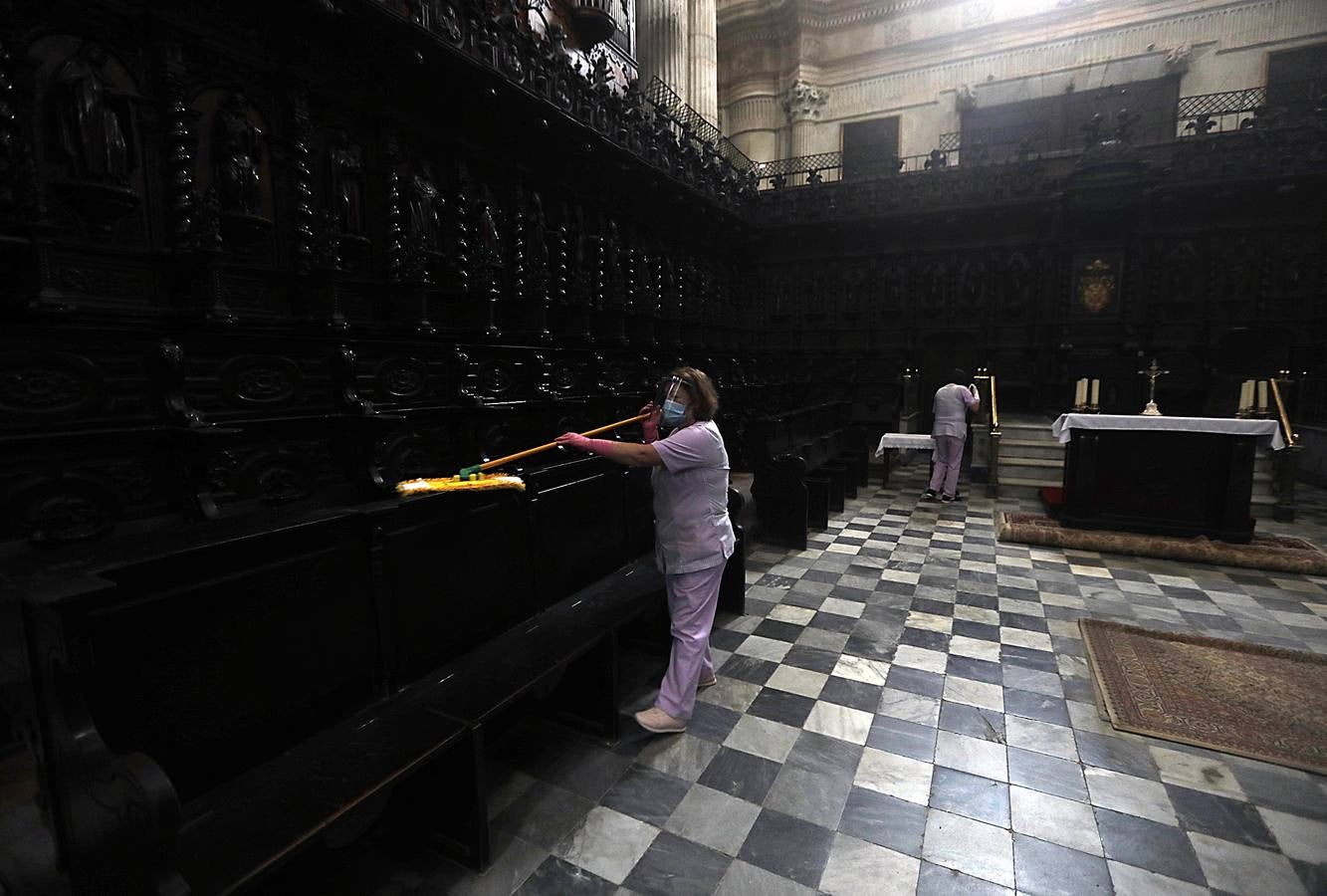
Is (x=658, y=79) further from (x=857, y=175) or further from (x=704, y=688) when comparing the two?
(x=704, y=688)

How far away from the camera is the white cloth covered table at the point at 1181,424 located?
6066mm

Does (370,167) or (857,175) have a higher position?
(857,175)

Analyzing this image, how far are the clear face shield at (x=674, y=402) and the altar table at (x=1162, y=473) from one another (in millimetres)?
6206

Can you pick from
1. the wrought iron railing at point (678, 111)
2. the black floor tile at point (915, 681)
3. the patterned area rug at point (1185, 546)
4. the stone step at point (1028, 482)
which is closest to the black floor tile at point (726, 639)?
the black floor tile at point (915, 681)

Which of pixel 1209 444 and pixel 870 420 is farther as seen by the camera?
pixel 870 420

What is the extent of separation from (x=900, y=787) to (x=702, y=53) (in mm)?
16388

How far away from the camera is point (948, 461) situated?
873cm

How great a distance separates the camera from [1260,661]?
3.75 meters

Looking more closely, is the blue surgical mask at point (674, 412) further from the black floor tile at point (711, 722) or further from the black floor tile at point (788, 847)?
the black floor tile at point (788, 847)

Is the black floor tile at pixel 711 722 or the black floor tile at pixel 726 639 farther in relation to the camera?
the black floor tile at pixel 726 639

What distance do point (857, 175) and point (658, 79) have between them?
7.68 meters

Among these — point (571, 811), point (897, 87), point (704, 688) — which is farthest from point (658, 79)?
point (571, 811)

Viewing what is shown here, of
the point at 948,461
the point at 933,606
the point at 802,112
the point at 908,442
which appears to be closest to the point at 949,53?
the point at 802,112

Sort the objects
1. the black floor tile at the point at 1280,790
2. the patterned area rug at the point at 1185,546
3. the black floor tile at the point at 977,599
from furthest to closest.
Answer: the patterned area rug at the point at 1185,546 < the black floor tile at the point at 977,599 < the black floor tile at the point at 1280,790
